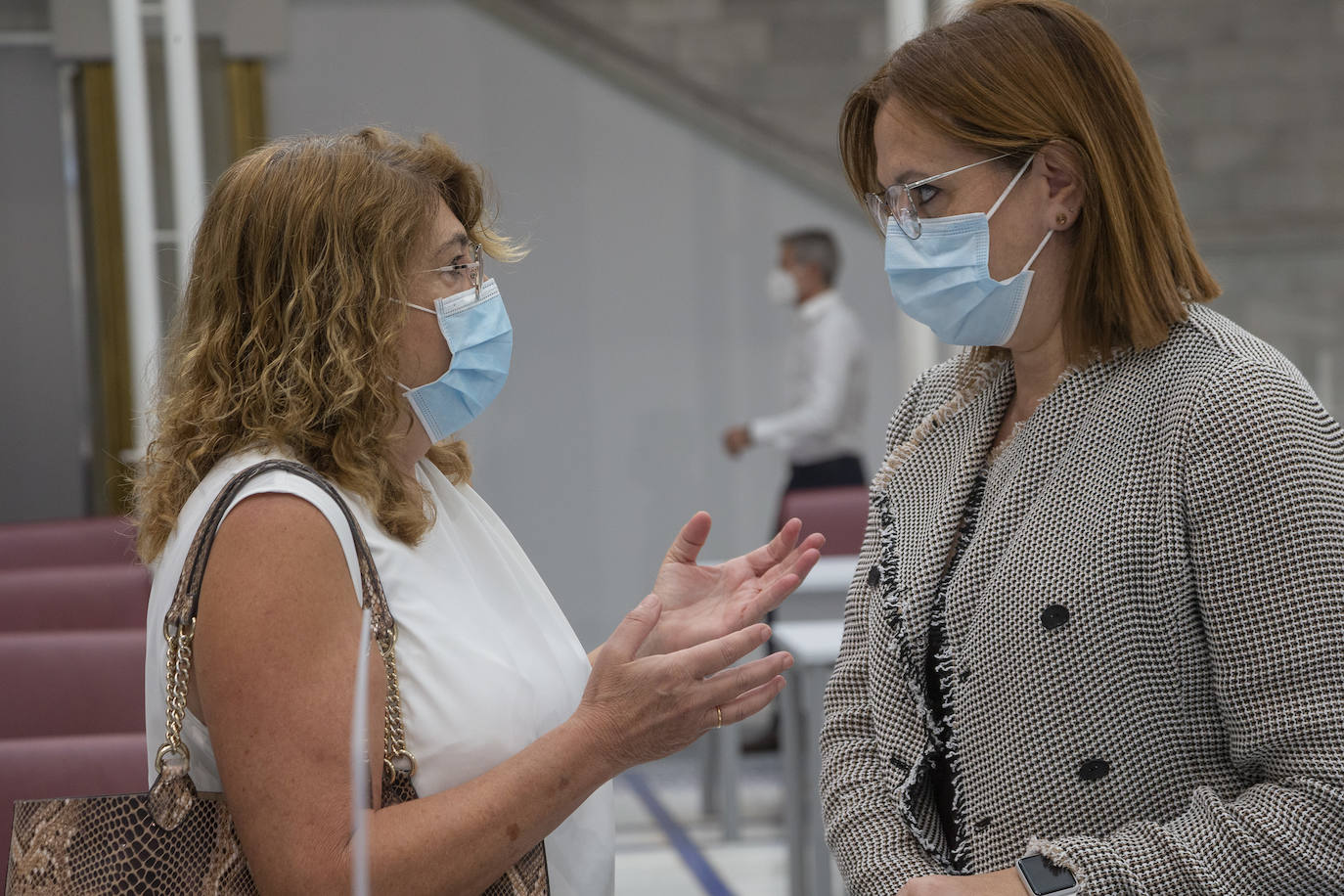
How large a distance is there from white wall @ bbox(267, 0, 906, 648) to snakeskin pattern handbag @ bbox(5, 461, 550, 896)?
4.72m

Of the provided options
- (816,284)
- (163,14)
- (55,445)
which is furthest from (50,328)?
(816,284)

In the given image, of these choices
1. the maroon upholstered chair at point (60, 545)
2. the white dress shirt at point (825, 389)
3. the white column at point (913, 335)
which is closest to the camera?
the maroon upholstered chair at point (60, 545)

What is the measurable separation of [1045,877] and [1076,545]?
0.31 m

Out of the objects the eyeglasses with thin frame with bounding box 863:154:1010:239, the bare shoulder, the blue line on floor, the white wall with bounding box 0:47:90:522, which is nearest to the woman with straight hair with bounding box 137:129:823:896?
the bare shoulder

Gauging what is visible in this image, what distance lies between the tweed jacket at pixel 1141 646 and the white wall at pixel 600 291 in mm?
4583

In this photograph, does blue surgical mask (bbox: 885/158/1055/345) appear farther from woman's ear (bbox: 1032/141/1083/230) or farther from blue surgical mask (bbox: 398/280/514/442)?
blue surgical mask (bbox: 398/280/514/442)

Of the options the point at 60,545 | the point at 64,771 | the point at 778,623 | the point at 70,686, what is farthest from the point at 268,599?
the point at 778,623

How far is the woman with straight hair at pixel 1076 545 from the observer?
121cm

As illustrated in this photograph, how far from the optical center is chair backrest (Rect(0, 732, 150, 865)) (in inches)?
66.6

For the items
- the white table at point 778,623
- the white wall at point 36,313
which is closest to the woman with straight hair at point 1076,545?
the white table at point 778,623

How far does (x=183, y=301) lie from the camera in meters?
1.44

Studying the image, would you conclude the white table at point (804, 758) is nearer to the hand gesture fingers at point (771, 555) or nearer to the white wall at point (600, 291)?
the hand gesture fingers at point (771, 555)

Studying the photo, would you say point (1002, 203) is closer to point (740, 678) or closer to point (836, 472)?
point (740, 678)

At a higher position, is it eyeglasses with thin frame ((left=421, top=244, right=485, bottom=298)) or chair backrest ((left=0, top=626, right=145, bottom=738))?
eyeglasses with thin frame ((left=421, top=244, right=485, bottom=298))
